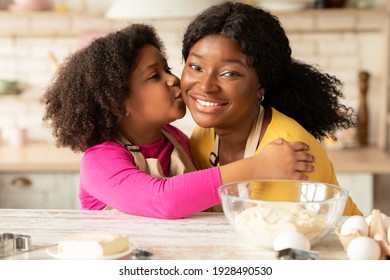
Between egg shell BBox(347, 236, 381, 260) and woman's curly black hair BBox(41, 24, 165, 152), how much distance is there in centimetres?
73

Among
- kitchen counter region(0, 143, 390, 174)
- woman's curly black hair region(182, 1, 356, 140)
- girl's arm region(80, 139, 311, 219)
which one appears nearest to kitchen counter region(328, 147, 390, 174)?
kitchen counter region(0, 143, 390, 174)

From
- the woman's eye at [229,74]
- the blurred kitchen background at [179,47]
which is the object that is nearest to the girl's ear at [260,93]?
the woman's eye at [229,74]

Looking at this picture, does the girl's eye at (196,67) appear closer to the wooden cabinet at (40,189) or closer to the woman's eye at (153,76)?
the woman's eye at (153,76)

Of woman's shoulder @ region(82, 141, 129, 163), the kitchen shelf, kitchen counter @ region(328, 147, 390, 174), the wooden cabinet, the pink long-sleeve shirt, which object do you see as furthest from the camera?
the kitchen shelf

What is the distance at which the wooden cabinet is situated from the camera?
310 centimetres

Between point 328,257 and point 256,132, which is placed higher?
point 256,132

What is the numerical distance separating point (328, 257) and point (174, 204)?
13.9 inches

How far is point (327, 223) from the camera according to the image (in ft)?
3.51

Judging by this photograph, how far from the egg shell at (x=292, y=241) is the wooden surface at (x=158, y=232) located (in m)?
0.03

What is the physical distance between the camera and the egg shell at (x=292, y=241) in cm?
101

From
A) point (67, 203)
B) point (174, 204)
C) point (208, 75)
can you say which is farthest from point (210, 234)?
point (67, 203)

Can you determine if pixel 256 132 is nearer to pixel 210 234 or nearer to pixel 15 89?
pixel 210 234

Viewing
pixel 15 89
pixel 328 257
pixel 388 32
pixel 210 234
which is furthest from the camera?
pixel 15 89

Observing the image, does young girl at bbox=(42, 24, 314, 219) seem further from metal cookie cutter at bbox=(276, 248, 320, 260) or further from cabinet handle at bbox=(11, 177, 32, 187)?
cabinet handle at bbox=(11, 177, 32, 187)
